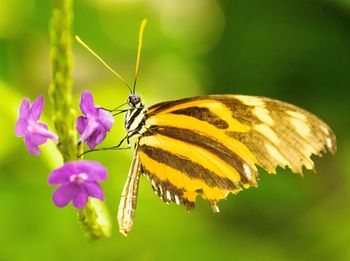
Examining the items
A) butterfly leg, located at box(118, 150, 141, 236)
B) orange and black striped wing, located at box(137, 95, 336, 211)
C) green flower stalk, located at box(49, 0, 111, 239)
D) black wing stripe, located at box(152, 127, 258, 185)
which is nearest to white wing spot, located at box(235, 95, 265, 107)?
orange and black striped wing, located at box(137, 95, 336, 211)

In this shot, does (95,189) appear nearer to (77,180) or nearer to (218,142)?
(77,180)

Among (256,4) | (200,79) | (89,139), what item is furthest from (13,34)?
(89,139)

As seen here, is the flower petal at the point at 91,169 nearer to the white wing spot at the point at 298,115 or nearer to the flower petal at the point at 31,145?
the flower petal at the point at 31,145

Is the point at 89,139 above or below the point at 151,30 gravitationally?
below

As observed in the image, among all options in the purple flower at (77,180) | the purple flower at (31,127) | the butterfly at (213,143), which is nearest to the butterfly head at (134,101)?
the butterfly at (213,143)

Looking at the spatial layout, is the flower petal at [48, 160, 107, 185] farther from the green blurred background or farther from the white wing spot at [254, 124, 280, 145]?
the green blurred background

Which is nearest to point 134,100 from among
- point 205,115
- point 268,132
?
point 205,115

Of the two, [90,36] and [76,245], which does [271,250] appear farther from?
[90,36]
